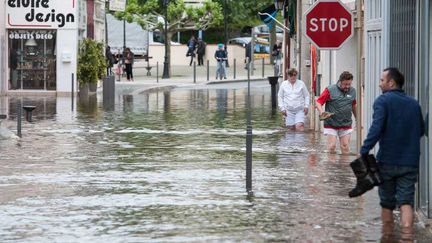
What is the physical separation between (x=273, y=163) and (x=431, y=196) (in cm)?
689

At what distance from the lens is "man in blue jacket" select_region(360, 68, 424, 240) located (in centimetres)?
1209

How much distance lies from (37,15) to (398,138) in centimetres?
3410

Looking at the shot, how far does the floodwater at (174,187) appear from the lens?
12.5m

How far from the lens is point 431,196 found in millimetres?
13055

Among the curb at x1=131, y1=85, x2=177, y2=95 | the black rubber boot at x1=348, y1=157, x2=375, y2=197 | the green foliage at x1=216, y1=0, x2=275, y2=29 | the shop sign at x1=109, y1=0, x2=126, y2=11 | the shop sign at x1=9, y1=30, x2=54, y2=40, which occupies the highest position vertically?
the green foliage at x1=216, y1=0, x2=275, y2=29

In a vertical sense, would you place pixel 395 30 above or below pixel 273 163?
above

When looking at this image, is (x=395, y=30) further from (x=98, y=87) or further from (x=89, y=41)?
(x=98, y=87)

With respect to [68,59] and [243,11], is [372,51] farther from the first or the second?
[243,11]

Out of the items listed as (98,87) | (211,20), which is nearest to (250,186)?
(98,87)

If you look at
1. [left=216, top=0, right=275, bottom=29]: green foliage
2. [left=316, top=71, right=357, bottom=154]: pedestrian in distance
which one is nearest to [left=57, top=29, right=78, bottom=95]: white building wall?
[left=316, top=71, right=357, bottom=154]: pedestrian in distance

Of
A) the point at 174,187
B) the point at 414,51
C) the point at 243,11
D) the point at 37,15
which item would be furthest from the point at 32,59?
the point at 243,11

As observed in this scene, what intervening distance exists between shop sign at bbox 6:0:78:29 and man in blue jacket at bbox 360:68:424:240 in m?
33.8

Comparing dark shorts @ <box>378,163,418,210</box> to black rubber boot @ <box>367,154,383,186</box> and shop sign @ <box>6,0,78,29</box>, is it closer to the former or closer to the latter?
black rubber boot @ <box>367,154,383,186</box>

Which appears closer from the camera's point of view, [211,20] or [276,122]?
[276,122]
